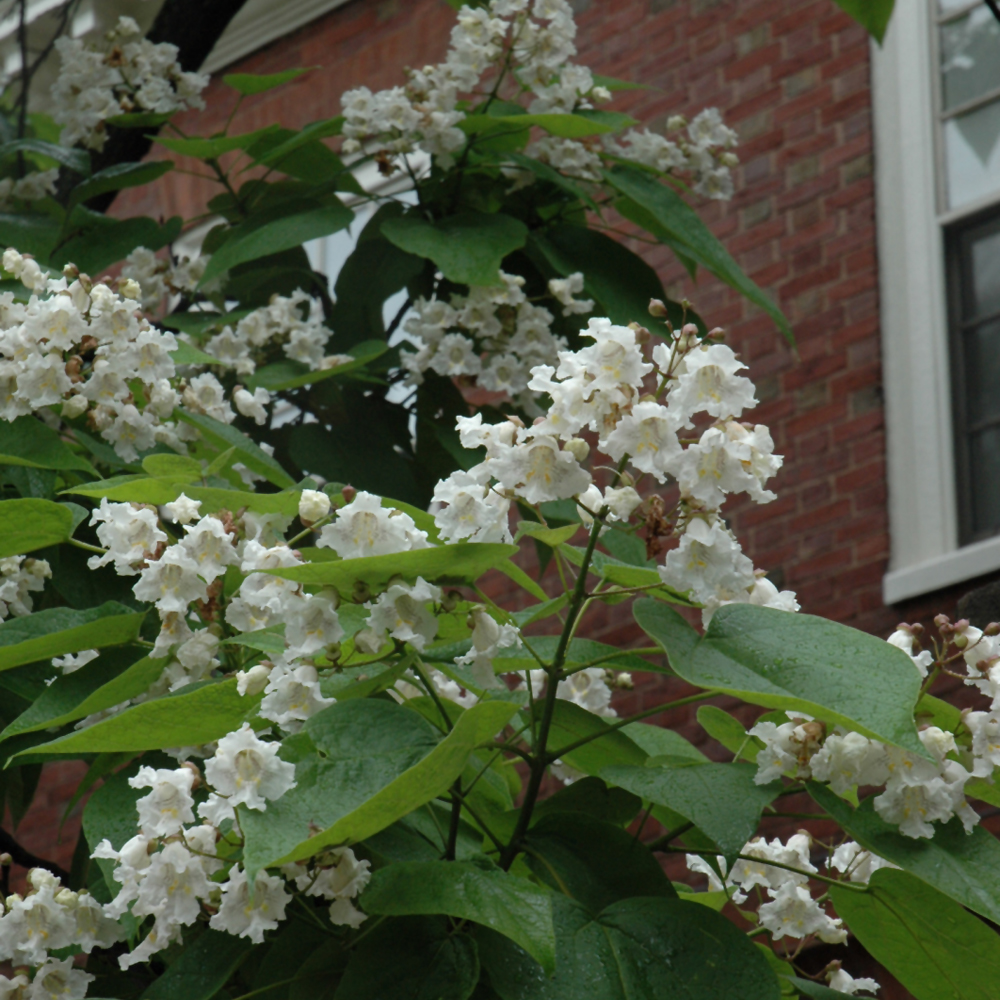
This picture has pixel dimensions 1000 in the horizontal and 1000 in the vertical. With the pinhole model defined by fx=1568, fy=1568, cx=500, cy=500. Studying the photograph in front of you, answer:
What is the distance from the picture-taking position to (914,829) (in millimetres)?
1442

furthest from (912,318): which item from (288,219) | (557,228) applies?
(288,219)

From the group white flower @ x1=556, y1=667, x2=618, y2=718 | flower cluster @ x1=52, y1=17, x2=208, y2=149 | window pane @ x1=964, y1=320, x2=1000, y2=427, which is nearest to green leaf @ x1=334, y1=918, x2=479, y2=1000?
white flower @ x1=556, y1=667, x2=618, y2=718

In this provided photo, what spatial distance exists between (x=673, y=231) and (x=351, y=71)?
412 centimetres

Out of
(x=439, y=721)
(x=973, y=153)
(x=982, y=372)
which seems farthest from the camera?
(x=973, y=153)

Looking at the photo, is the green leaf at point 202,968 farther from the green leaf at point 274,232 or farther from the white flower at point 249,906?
the green leaf at point 274,232

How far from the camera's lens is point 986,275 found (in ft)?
16.3

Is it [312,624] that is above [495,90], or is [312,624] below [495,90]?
below

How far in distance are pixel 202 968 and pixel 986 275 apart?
4.07 meters

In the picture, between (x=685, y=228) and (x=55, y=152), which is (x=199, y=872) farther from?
(x=55, y=152)

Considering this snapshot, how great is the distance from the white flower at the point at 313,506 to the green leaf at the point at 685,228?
1477 mm

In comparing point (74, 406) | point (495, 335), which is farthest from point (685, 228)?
point (74, 406)

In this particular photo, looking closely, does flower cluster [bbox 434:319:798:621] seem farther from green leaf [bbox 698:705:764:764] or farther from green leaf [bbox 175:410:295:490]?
green leaf [bbox 175:410:295:490]

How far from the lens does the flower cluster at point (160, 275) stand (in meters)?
3.28

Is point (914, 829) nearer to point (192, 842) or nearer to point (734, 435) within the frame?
point (734, 435)
